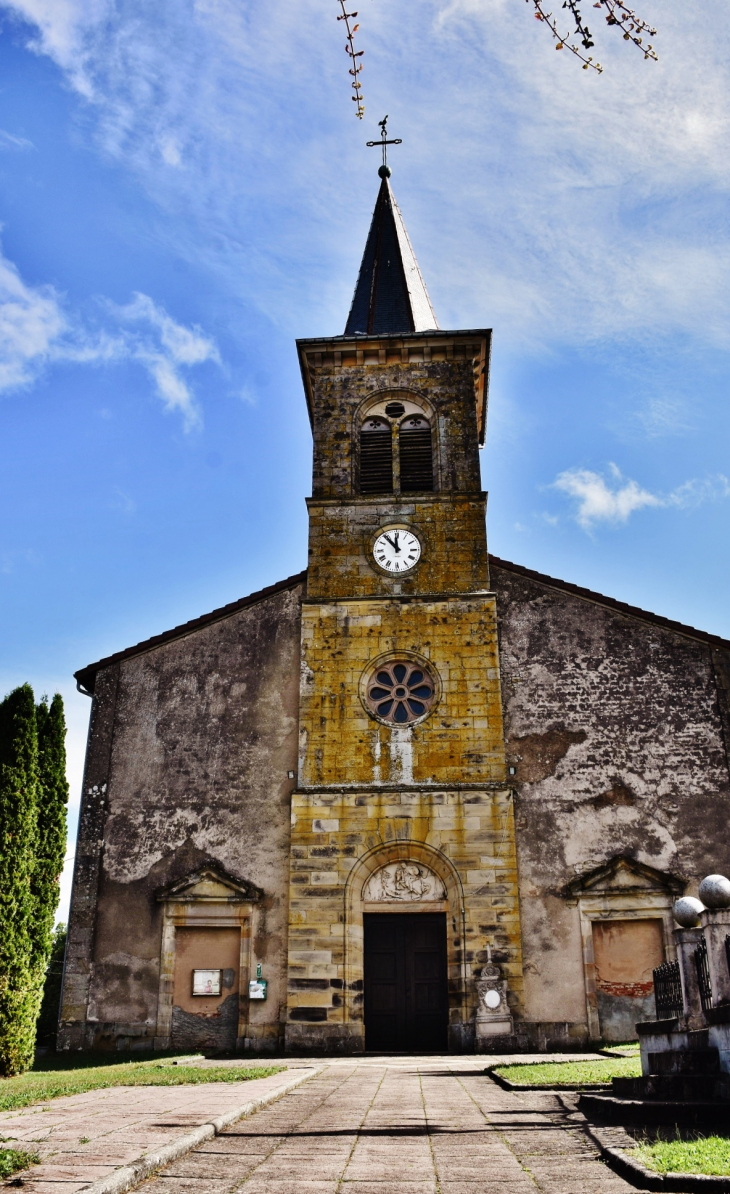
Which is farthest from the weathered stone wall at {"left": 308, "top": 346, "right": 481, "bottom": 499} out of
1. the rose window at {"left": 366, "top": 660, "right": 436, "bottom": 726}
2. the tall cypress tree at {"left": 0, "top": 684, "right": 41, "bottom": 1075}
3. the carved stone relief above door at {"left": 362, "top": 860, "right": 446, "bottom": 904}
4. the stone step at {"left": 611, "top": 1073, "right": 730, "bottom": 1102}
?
the stone step at {"left": 611, "top": 1073, "right": 730, "bottom": 1102}

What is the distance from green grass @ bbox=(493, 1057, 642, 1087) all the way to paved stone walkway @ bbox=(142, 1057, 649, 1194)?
1.76 feet

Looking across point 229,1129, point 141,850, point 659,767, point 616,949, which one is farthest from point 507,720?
point 229,1129

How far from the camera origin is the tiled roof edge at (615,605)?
1777 centimetres

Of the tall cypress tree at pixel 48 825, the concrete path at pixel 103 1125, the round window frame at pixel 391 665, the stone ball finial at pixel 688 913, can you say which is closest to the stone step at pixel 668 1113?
the stone ball finial at pixel 688 913

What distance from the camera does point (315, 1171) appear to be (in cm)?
508

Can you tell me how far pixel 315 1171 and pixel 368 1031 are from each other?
11567 millimetres

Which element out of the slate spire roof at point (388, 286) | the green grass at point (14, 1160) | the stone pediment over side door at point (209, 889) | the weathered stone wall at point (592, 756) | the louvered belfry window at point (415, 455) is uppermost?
the slate spire roof at point (388, 286)

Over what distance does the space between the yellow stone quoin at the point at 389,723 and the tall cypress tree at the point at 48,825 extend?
4.17 meters

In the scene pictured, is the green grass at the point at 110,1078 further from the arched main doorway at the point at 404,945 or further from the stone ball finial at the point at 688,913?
the stone ball finial at the point at 688,913

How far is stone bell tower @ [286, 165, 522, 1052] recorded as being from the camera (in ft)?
52.2

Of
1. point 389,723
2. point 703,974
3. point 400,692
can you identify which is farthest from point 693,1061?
point 400,692

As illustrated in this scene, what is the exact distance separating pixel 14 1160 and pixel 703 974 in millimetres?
5697

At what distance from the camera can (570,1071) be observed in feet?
33.3

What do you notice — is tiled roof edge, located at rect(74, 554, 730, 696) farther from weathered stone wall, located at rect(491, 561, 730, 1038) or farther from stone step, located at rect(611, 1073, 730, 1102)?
stone step, located at rect(611, 1073, 730, 1102)
